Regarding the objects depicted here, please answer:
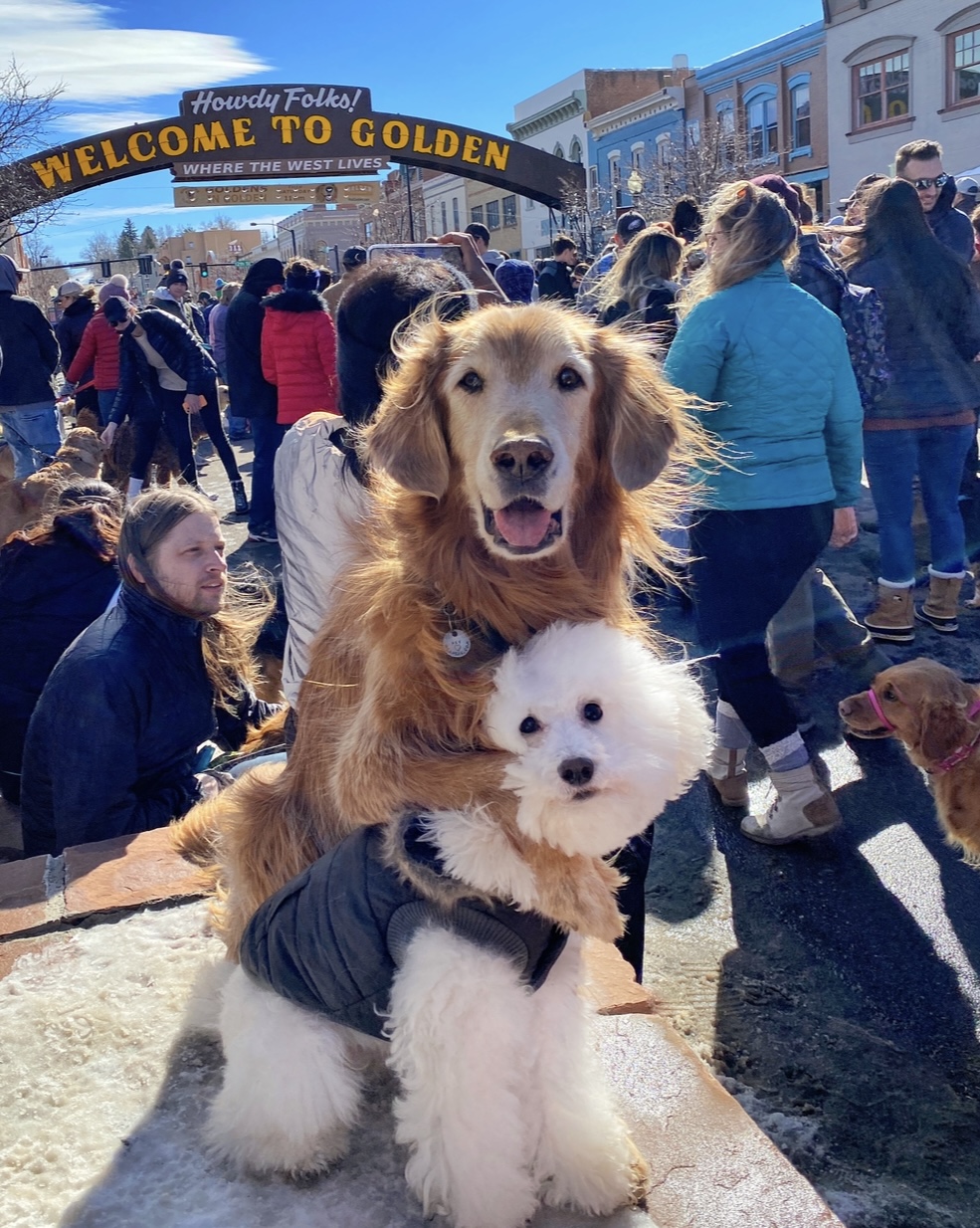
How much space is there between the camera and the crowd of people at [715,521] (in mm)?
2781

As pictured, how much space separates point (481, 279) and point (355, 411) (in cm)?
281

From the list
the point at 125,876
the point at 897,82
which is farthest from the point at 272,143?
the point at 125,876

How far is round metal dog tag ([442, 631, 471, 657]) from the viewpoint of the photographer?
66.0 inches

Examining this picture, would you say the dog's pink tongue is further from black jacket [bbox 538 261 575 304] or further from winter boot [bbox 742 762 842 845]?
black jacket [bbox 538 261 575 304]

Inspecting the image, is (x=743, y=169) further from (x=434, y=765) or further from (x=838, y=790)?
(x=434, y=765)

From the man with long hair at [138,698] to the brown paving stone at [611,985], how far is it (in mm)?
1408

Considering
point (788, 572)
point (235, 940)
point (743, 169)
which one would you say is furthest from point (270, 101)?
point (235, 940)

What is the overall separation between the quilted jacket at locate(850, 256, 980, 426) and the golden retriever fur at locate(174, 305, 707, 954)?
377 centimetres

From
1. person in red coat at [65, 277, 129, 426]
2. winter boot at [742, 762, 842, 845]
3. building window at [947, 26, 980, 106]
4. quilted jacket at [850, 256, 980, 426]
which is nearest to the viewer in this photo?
winter boot at [742, 762, 842, 845]

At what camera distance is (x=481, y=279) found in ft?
16.9

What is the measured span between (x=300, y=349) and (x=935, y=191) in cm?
445

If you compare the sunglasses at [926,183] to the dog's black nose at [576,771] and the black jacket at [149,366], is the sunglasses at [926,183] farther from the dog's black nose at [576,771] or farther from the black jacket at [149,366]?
the dog's black nose at [576,771]

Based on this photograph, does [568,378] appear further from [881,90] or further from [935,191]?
[881,90]

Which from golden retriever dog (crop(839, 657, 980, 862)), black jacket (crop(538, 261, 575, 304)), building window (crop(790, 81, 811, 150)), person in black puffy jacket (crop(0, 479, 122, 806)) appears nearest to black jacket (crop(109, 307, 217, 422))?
black jacket (crop(538, 261, 575, 304))
